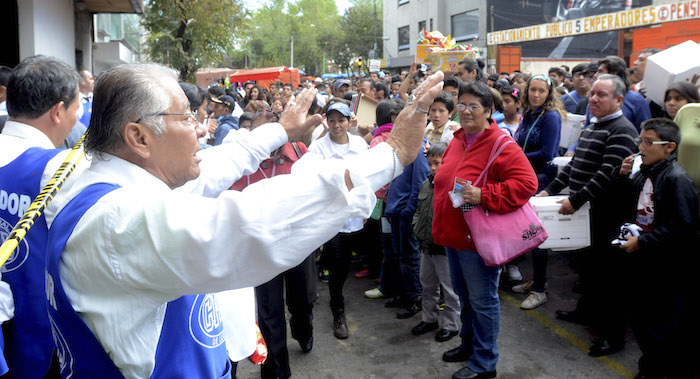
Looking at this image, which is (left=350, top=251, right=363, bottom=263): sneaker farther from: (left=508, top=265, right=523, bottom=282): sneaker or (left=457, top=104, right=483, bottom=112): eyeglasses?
(left=457, top=104, right=483, bottom=112): eyeglasses

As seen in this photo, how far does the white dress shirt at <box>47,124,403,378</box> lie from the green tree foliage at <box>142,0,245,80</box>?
60.1 feet

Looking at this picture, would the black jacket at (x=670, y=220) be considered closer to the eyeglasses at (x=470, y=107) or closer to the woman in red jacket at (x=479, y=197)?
the woman in red jacket at (x=479, y=197)

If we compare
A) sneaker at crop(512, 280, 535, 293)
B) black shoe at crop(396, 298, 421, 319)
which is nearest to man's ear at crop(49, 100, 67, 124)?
black shoe at crop(396, 298, 421, 319)

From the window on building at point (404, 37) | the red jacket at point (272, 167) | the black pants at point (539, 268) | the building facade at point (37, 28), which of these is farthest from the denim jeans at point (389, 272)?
the window on building at point (404, 37)

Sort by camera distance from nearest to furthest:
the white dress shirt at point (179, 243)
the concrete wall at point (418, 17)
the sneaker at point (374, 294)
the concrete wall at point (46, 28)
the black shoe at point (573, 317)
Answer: the white dress shirt at point (179, 243), the black shoe at point (573, 317), the sneaker at point (374, 294), the concrete wall at point (46, 28), the concrete wall at point (418, 17)

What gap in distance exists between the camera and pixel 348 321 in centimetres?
529

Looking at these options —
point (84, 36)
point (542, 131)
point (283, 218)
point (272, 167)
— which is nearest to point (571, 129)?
point (542, 131)

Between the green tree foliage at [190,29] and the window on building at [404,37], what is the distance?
73.6 feet

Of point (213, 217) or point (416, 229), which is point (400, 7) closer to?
point (416, 229)

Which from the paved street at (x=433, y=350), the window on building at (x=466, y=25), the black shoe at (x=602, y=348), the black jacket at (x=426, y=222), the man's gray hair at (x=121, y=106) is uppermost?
the window on building at (x=466, y=25)

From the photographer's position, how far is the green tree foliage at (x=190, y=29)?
61.2 feet

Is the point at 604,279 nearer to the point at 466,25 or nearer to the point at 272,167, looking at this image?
the point at 272,167

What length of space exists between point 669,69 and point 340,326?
404cm

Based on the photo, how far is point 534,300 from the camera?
5355 mm
